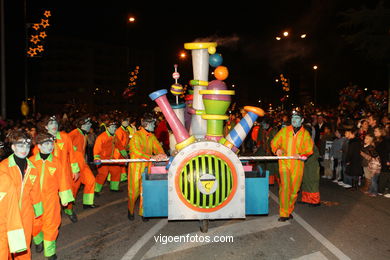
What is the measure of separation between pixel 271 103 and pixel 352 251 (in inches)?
2883

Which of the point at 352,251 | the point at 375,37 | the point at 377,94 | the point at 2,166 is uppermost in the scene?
the point at 375,37

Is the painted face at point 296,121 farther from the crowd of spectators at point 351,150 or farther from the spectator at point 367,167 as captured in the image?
the spectator at point 367,167

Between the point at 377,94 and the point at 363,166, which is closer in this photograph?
the point at 363,166

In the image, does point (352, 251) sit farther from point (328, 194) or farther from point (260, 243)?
point (328, 194)

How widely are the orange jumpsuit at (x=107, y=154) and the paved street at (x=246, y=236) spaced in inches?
53.2

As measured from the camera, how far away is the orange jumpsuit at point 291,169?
6520 millimetres

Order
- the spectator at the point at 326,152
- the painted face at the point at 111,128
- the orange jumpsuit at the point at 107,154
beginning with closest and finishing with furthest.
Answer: the orange jumpsuit at the point at 107,154 → the painted face at the point at 111,128 → the spectator at the point at 326,152

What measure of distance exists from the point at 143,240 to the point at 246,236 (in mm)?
1523

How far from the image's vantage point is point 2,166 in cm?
401

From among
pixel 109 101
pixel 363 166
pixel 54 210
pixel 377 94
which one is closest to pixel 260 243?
pixel 54 210

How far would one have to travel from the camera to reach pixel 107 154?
29.6 ft

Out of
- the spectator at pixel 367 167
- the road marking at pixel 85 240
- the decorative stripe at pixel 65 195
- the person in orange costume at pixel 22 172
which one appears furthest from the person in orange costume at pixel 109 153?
the spectator at pixel 367 167

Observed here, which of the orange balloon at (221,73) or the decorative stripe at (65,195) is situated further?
the orange balloon at (221,73)

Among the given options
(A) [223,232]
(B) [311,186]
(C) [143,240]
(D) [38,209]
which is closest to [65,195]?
(D) [38,209]
